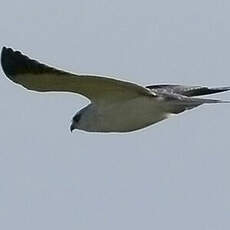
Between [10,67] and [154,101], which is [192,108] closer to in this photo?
[154,101]

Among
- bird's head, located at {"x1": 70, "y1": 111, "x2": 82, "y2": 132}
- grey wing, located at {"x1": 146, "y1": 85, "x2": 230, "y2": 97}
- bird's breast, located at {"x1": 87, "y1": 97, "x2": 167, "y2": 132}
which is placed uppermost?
grey wing, located at {"x1": 146, "y1": 85, "x2": 230, "y2": 97}

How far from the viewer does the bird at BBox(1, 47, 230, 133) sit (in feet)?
75.7

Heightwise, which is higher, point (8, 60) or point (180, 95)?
point (180, 95)

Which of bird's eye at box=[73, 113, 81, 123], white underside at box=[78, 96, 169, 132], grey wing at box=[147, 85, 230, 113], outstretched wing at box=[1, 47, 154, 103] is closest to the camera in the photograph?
outstretched wing at box=[1, 47, 154, 103]

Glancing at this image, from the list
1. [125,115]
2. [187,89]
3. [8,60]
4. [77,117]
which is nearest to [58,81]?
[8,60]

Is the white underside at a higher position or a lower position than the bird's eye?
lower

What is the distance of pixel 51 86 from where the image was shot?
23531mm

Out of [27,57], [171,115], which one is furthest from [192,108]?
[27,57]

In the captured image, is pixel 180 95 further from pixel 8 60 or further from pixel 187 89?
pixel 8 60

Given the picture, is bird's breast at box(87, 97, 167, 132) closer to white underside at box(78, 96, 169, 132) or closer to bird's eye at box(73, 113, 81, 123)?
white underside at box(78, 96, 169, 132)

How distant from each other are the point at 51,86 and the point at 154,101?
1.14 m

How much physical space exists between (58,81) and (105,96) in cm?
87

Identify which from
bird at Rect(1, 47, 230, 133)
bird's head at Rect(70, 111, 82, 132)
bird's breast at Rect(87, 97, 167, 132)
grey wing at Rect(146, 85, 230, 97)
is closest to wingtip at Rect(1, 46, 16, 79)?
bird at Rect(1, 47, 230, 133)

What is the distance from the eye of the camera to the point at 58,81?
2331cm
